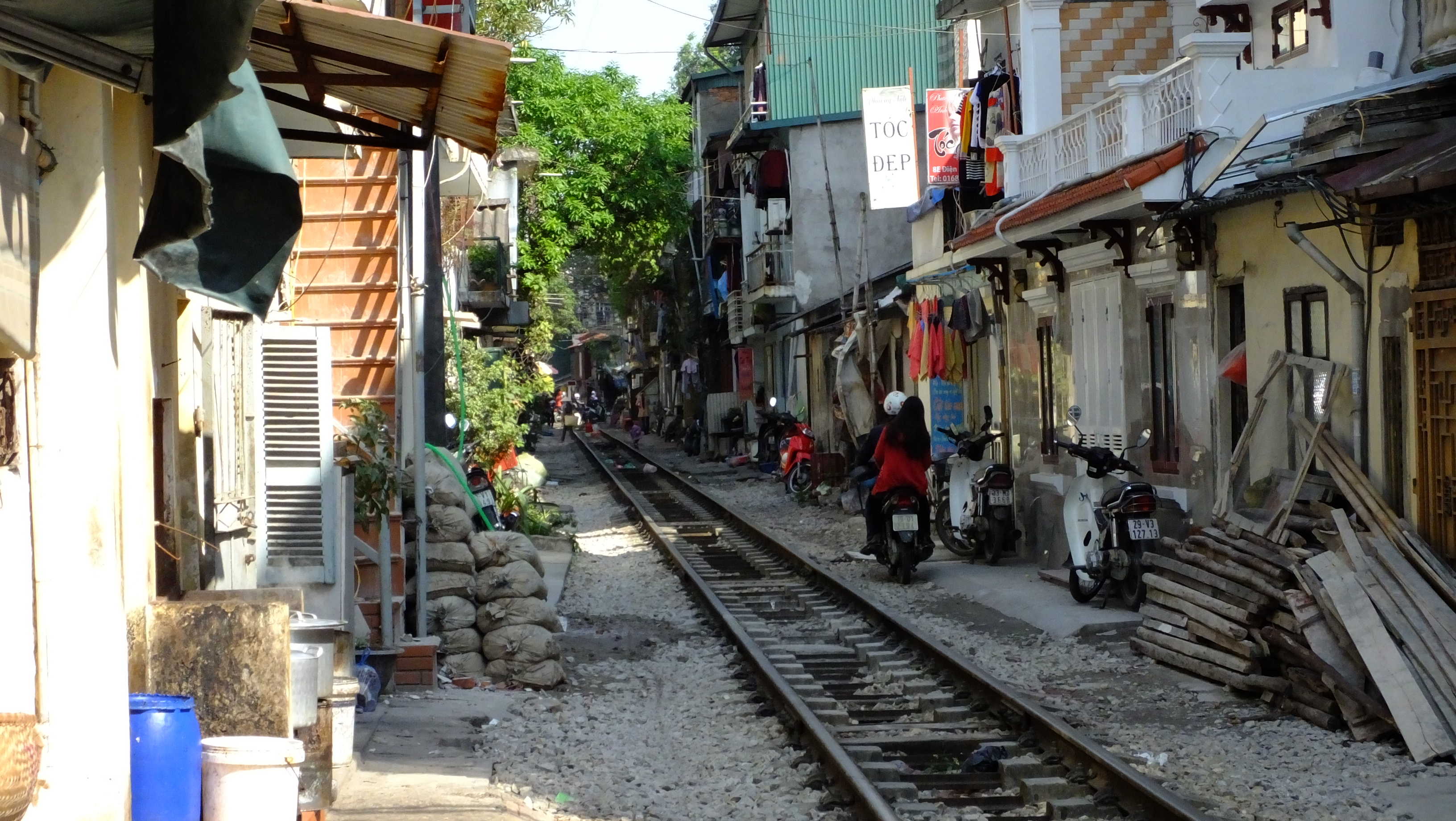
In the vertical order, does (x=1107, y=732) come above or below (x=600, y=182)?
below

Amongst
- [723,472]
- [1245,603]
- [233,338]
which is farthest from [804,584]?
[723,472]

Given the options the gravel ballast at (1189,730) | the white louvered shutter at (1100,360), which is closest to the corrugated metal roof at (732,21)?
the white louvered shutter at (1100,360)

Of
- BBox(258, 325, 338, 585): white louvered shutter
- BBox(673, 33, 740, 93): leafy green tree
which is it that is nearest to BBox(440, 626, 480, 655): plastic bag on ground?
BBox(258, 325, 338, 585): white louvered shutter

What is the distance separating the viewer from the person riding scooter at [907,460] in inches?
584

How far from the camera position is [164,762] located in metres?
5.39

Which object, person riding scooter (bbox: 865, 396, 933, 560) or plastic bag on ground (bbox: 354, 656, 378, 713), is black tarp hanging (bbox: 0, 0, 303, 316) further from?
person riding scooter (bbox: 865, 396, 933, 560)

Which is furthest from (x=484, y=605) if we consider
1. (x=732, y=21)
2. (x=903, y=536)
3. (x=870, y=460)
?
(x=732, y=21)

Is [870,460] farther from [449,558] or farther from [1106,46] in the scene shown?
[449,558]

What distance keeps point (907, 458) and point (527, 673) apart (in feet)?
18.5

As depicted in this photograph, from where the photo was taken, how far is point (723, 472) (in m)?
36.2

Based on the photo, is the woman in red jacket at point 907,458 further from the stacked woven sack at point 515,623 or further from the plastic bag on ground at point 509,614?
the plastic bag on ground at point 509,614

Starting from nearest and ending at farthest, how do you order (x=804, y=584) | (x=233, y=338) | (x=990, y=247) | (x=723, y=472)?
1. (x=233, y=338)
2. (x=804, y=584)
3. (x=990, y=247)
4. (x=723, y=472)

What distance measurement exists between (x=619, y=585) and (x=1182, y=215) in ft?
23.2

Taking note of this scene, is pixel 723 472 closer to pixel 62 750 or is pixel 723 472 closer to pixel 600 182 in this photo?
pixel 600 182
